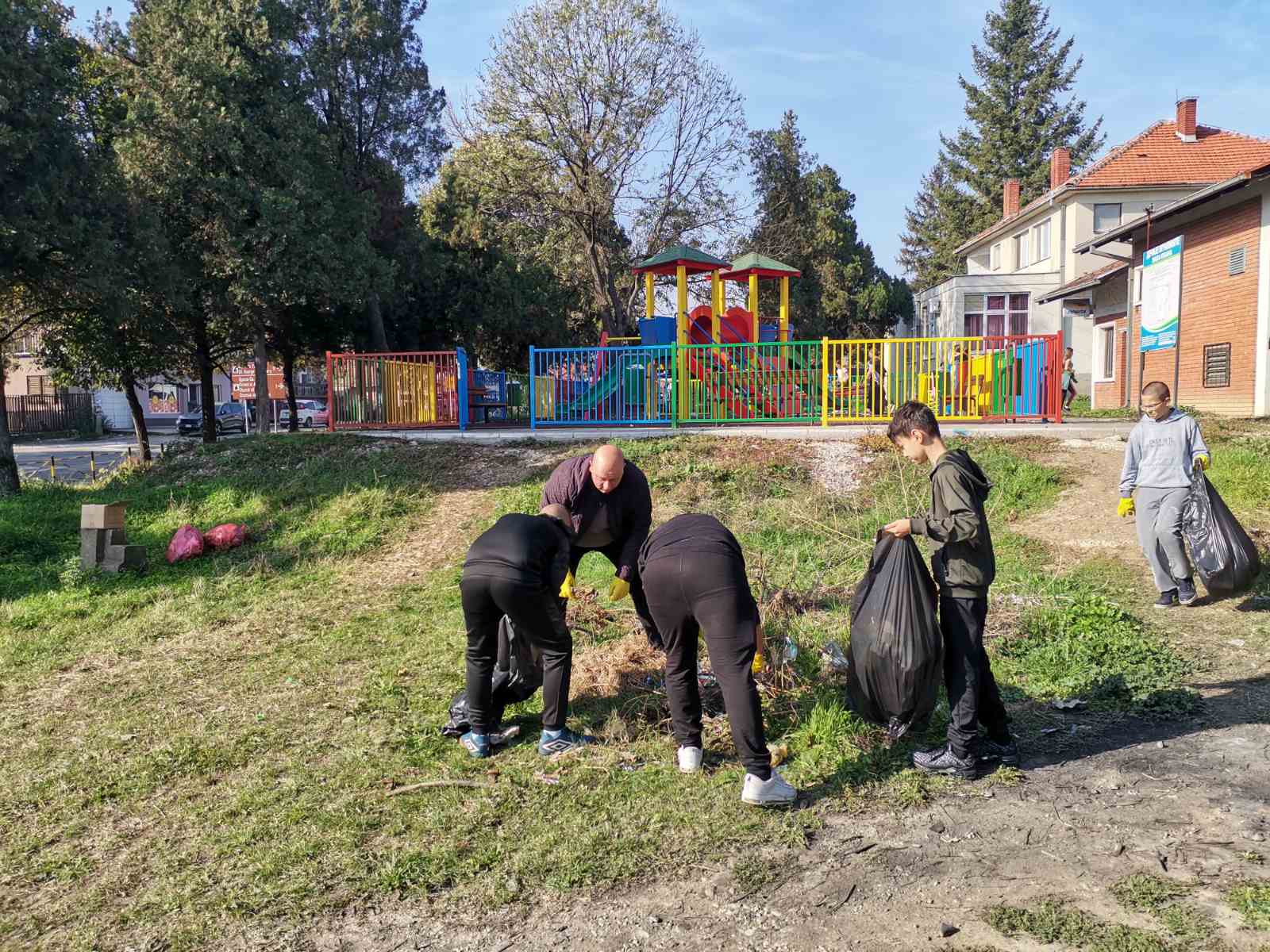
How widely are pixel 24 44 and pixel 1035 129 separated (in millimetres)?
47565

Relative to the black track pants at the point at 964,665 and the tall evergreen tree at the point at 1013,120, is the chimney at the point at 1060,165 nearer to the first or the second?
the tall evergreen tree at the point at 1013,120

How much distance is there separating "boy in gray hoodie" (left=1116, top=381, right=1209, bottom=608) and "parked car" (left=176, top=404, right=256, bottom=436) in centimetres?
3296

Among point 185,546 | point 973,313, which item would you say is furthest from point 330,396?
point 973,313

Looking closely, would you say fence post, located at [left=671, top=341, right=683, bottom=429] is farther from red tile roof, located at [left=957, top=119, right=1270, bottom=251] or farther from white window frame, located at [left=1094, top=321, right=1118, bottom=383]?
red tile roof, located at [left=957, top=119, right=1270, bottom=251]

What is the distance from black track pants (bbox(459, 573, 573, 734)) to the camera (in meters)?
3.96

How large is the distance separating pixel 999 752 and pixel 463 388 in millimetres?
11394

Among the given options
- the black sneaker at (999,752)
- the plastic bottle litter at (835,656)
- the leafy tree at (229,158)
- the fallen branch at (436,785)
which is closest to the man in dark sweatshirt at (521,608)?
the fallen branch at (436,785)

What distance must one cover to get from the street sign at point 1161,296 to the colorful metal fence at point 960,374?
4.62ft

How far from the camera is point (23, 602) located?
7.73 meters

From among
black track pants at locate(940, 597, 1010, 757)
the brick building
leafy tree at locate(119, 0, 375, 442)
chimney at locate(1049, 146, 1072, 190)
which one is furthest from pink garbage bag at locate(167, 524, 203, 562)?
chimney at locate(1049, 146, 1072, 190)

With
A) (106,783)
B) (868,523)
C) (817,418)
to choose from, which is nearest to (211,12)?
(817,418)

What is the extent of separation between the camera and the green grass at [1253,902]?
270 cm

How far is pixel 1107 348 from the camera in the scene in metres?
24.3

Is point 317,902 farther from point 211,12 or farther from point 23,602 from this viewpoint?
point 211,12
